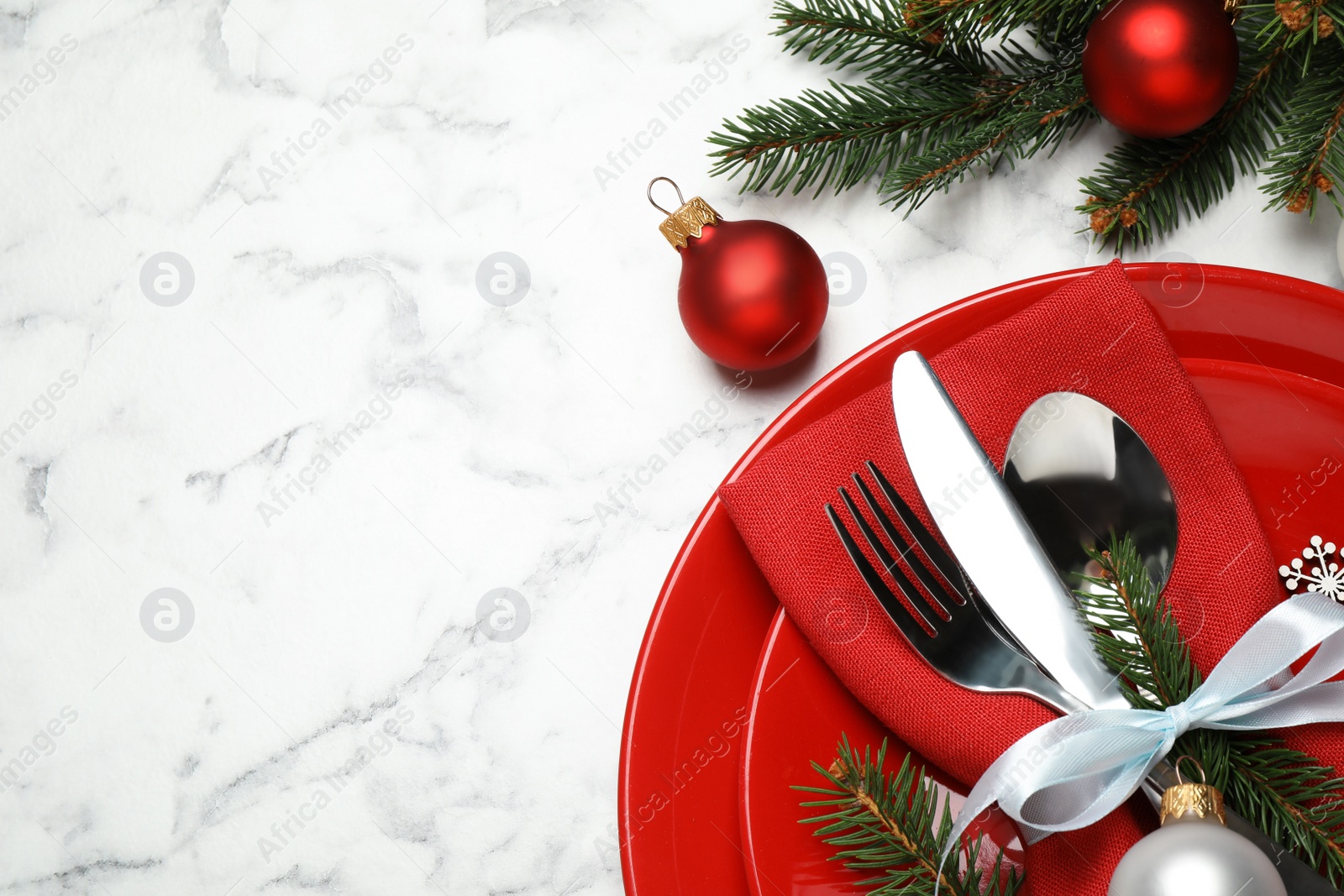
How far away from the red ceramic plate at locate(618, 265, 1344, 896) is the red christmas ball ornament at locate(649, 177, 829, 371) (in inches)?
3.5

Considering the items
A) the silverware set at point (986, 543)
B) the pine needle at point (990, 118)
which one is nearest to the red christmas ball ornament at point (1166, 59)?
the pine needle at point (990, 118)

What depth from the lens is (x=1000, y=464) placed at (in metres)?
0.46

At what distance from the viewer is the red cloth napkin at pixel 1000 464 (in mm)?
436

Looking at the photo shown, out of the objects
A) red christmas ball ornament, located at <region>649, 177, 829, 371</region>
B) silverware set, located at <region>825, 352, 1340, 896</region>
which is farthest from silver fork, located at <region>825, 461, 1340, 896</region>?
red christmas ball ornament, located at <region>649, 177, 829, 371</region>

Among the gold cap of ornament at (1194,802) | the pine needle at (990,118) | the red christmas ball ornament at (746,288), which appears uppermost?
the pine needle at (990,118)

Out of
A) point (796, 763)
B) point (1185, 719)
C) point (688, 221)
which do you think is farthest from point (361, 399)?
point (1185, 719)

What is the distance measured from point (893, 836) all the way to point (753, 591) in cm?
13

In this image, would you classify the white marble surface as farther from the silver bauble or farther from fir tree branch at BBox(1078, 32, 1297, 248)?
the silver bauble

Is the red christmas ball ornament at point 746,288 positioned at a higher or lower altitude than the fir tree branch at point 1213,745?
higher

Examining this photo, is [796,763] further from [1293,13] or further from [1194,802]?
[1293,13]

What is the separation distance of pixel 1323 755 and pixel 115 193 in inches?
31.8

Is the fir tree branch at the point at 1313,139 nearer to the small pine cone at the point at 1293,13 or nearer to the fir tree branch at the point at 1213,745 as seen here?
the small pine cone at the point at 1293,13

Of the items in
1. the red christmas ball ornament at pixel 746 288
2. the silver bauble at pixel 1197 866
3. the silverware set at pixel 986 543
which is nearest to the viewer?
the silver bauble at pixel 1197 866

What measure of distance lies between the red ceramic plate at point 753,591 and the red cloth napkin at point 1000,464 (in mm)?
Result: 18
